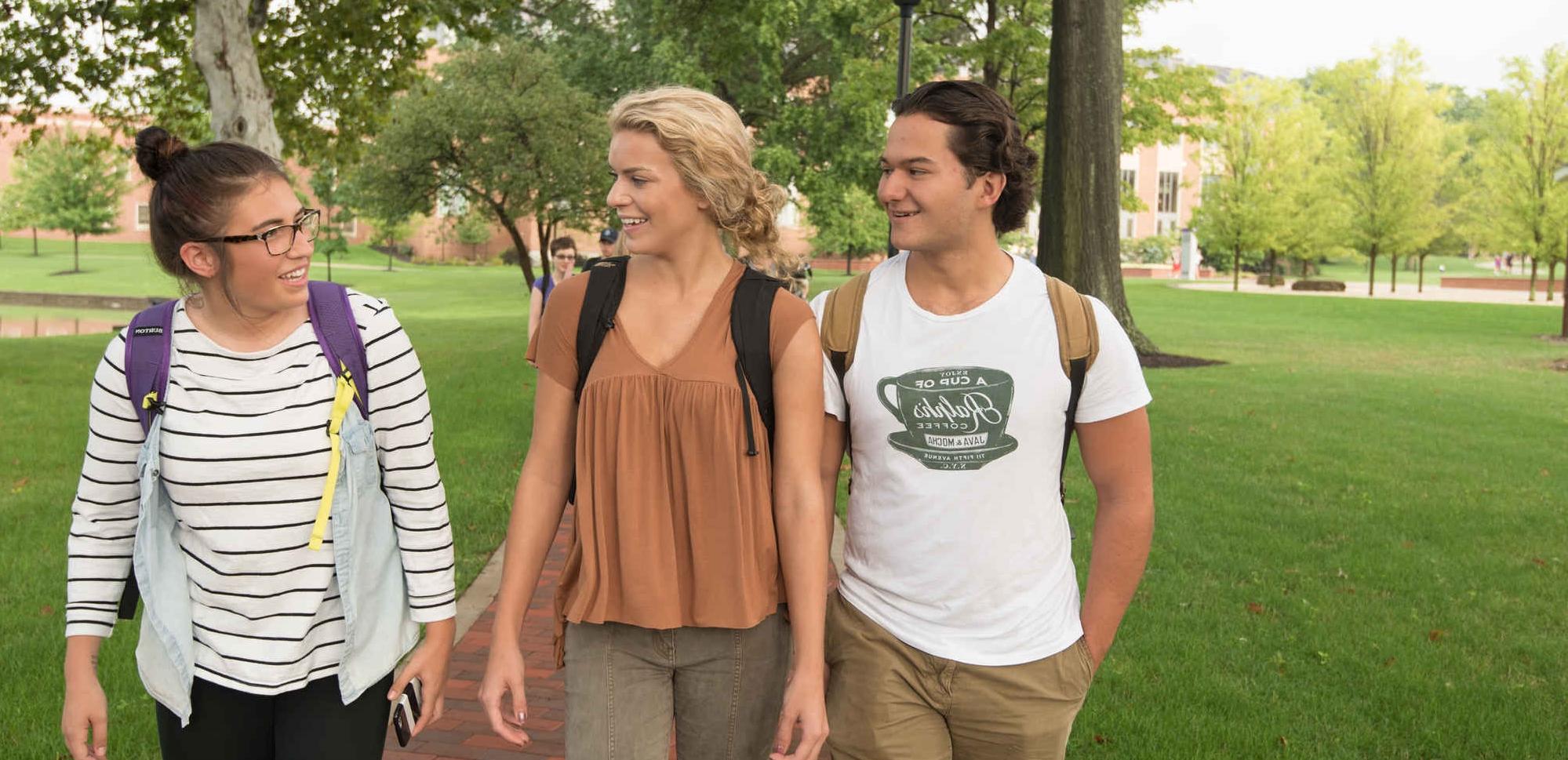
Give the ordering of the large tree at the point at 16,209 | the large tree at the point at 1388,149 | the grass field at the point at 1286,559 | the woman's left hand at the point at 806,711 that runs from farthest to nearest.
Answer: the large tree at the point at 16,209, the large tree at the point at 1388,149, the grass field at the point at 1286,559, the woman's left hand at the point at 806,711

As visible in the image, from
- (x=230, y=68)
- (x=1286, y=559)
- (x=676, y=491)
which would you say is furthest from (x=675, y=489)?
(x=230, y=68)

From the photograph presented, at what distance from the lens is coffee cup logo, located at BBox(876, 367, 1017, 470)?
252 centimetres

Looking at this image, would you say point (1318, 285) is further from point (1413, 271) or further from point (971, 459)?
point (971, 459)

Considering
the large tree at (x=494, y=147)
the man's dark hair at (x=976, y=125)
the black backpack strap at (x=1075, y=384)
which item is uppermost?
the large tree at (x=494, y=147)

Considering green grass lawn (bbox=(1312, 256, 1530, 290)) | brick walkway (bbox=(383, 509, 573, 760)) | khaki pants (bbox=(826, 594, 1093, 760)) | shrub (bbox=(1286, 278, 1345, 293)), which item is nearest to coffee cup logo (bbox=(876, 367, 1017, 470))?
khaki pants (bbox=(826, 594, 1093, 760))

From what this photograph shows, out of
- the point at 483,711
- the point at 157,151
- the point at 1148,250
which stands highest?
the point at 1148,250

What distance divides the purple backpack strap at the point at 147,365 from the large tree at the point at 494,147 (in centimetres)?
2519

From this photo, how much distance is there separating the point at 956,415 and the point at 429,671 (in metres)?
1.15

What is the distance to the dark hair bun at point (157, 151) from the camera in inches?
94.1

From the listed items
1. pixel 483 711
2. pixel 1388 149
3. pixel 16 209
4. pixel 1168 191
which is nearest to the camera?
pixel 483 711

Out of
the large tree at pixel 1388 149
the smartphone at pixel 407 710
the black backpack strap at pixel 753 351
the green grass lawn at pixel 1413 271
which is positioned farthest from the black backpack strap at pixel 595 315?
the green grass lawn at pixel 1413 271

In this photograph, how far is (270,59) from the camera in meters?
18.1

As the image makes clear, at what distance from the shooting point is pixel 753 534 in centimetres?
250

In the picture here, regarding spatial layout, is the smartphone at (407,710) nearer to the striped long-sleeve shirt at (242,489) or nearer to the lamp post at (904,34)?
the striped long-sleeve shirt at (242,489)
